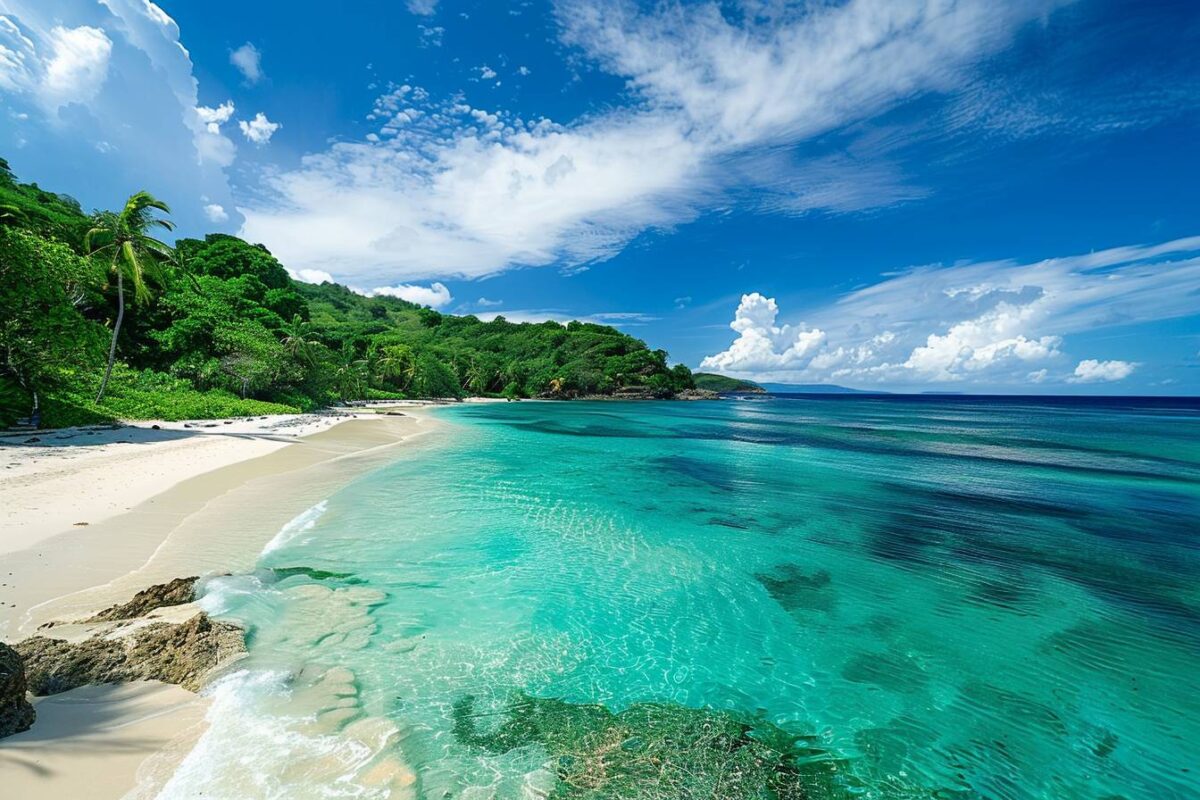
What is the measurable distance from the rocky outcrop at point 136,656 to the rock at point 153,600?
0.70 m

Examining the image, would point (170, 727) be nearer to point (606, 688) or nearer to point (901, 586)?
point (606, 688)

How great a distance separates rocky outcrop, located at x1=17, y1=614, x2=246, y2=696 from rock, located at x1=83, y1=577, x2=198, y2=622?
0.70 meters

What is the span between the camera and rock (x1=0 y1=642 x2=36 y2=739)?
4.31 m

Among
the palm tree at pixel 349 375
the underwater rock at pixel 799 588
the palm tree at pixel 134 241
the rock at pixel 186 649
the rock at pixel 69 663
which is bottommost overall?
the underwater rock at pixel 799 588

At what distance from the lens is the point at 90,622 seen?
262 inches

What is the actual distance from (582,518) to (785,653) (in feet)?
27.5

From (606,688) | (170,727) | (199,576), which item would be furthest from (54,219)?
(606,688)

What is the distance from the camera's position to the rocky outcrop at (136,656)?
17.5ft

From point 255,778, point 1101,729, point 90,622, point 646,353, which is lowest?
point 1101,729

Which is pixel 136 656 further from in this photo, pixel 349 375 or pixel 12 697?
pixel 349 375

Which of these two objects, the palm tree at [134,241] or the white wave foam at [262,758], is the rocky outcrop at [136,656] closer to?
the white wave foam at [262,758]

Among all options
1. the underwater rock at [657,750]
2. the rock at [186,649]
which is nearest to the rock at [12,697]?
the rock at [186,649]

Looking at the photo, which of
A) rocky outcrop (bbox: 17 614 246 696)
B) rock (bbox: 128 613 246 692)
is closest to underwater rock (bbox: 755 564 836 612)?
rock (bbox: 128 613 246 692)

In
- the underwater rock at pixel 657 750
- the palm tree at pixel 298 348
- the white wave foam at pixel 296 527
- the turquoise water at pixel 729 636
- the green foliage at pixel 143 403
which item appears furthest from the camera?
the palm tree at pixel 298 348
